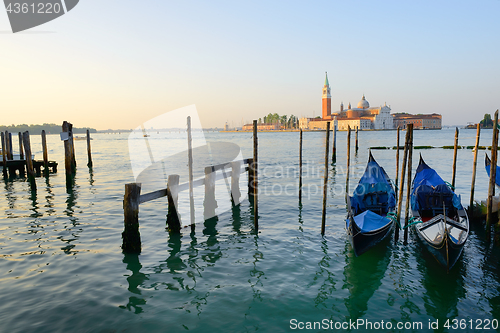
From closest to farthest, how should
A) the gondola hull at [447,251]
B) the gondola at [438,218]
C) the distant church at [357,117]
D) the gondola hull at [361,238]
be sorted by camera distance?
the gondola hull at [447,251]
the gondola at [438,218]
the gondola hull at [361,238]
the distant church at [357,117]

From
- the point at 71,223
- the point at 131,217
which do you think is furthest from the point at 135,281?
the point at 71,223

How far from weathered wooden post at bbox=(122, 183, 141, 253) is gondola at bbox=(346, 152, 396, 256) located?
15.5 feet

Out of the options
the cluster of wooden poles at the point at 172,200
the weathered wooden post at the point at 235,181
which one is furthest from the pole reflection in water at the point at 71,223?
the weathered wooden post at the point at 235,181

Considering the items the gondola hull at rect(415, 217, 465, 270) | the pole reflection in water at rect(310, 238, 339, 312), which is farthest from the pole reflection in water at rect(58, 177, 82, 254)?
the gondola hull at rect(415, 217, 465, 270)

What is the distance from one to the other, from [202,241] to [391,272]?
4.38 m

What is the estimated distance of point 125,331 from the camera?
14.4ft

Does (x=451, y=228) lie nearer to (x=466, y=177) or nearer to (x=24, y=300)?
(x=24, y=300)

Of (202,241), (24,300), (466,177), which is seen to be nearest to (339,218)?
(202,241)

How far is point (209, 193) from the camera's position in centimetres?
985

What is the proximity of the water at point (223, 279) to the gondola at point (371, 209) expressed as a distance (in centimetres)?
38

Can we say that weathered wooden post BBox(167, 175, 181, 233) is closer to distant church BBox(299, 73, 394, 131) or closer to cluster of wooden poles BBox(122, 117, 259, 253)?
cluster of wooden poles BBox(122, 117, 259, 253)

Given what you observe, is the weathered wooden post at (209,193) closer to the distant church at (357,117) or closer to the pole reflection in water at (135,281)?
the pole reflection in water at (135,281)

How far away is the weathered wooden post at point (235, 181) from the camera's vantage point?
1127 centimetres

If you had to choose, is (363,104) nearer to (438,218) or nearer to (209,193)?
(209,193)
